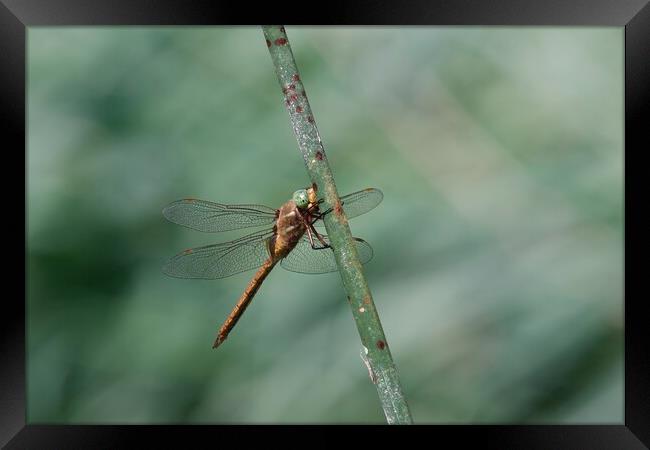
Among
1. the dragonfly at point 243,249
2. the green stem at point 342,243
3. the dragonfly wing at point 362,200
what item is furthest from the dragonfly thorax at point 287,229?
the green stem at point 342,243

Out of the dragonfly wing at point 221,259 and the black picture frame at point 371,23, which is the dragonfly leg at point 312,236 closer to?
the dragonfly wing at point 221,259

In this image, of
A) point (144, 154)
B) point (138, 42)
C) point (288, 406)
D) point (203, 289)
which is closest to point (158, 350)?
point (203, 289)

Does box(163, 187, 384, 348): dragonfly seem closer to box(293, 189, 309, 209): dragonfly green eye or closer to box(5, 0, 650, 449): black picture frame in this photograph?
box(293, 189, 309, 209): dragonfly green eye

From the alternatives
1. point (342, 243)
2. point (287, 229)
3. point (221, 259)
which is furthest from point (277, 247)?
point (342, 243)

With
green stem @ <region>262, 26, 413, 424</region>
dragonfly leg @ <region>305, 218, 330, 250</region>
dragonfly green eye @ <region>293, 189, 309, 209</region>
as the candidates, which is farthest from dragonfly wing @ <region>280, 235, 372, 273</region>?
green stem @ <region>262, 26, 413, 424</region>

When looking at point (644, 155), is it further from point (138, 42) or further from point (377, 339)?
point (138, 42)

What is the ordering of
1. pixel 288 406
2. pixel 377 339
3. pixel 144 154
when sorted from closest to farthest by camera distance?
pixel 377 339, pixel 288 406, pixel 144 154
